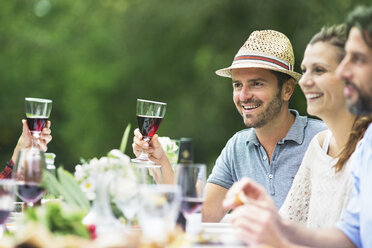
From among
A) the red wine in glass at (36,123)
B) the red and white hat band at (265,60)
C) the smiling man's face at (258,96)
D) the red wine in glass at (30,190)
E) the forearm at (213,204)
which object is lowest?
the forearm at (213,204)

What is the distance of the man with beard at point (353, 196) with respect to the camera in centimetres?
173

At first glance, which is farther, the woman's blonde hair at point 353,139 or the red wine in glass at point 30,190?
the woman's blonde hair at point 353,139

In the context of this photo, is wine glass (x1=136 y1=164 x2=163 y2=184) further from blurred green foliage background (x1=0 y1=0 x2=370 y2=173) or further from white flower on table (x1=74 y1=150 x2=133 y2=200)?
blurred green foliage background (x1=0 y1=0 x2=370 y2=173)

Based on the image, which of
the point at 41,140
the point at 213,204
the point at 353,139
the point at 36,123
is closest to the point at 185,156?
the point at 353,139

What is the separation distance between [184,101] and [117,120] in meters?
1.62

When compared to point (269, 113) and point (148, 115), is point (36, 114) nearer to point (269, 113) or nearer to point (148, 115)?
point (148, 115)

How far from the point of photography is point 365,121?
8.12 feet

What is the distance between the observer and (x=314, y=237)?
78.4 inches

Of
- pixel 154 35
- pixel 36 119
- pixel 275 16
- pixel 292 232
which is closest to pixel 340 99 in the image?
pixel 292 232

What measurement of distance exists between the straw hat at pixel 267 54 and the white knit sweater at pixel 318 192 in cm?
89

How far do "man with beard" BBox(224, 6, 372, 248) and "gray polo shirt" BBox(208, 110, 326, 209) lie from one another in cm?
123

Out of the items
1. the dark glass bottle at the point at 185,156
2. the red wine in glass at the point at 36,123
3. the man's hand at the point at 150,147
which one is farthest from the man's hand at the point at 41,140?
the dark glass bottle at the point at 185,156

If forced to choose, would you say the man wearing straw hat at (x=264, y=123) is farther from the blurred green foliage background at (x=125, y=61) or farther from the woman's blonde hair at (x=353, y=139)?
the blurred green foliage background at (x=125, y=61)

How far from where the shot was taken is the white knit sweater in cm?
243
